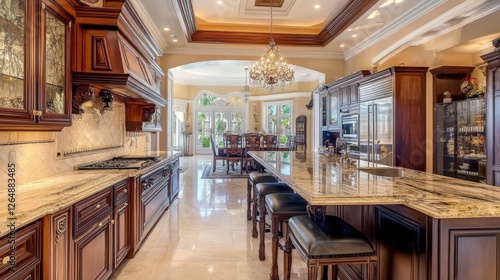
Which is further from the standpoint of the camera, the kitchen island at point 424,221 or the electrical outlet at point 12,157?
the electrical outlet at point 12,157

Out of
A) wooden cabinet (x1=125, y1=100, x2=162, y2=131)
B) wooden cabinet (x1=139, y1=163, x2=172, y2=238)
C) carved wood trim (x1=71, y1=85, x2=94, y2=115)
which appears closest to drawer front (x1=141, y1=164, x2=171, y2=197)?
wooden cabinet (x1=139, y1=163, x2=172, y2=238)

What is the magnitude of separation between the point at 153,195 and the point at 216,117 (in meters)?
10.2

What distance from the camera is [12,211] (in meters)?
1.36

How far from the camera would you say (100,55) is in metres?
2.46

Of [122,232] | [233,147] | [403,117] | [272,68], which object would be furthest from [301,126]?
[122,232]

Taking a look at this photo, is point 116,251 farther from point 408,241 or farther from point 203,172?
point 203,172

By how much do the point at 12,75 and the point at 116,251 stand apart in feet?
5.22

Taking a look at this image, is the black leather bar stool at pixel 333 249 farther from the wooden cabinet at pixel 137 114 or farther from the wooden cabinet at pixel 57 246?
the wooden cabinet at pixel 137 114

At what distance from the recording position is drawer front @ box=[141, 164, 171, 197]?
123 inches

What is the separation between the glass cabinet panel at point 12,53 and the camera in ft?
5.10

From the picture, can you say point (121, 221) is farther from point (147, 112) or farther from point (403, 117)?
point (403, 117)

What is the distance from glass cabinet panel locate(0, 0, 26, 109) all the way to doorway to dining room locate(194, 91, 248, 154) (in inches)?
459

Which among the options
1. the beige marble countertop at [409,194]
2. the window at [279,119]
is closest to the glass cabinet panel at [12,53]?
the beige marble countertop at [409,194]

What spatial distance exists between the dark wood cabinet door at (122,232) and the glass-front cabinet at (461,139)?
4.64 m
